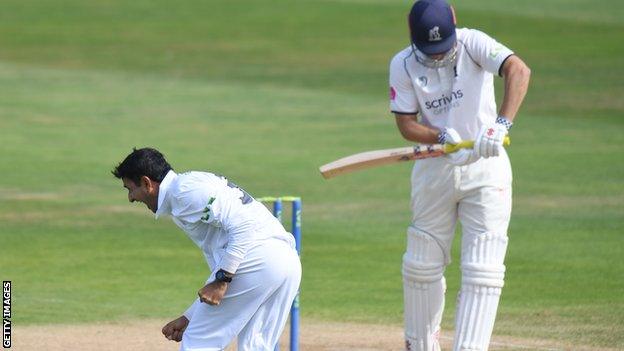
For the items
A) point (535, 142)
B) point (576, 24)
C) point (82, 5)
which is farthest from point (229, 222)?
point (82, 5)

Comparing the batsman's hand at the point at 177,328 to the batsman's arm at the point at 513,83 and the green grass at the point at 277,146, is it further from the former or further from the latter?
the green grass at the point at 277,146

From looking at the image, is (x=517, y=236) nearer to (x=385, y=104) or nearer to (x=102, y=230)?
(x=102, y=230)

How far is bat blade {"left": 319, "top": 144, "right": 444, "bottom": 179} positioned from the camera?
7.43m

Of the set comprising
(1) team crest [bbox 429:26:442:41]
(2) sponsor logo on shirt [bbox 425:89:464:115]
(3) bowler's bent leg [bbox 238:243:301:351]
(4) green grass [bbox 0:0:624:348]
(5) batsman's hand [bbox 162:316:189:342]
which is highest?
(1) team crest [bbox 429:26:442:41]

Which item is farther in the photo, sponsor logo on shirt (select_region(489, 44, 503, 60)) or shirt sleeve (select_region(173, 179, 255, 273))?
sponsor logo on shirt (select_region(489, 44, 503, 60))

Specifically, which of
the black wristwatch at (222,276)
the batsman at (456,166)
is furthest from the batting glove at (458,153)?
the black wristwatch at (222,276)

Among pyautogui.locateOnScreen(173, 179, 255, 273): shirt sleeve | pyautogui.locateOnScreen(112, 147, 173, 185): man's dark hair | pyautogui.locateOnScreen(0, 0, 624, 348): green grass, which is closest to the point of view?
pyautogui.locateOnScreen(173, 179, 255, 273): shirt sleeve

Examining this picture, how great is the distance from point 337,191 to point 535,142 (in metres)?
4.09

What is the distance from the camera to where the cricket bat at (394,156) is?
24.2ft

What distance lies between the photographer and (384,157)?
24.8 ft

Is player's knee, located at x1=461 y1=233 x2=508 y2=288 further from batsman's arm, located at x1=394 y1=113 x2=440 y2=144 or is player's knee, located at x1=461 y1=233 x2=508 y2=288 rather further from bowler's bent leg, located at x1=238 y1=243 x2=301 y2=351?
bowler's bent leg, located at x1=238 y1=243 x2=301 y2=351

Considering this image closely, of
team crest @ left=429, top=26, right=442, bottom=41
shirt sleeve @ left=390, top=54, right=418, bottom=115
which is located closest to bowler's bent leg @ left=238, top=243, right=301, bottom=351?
shirt sleeve @ left=390, top=54, right=418, bottom=115

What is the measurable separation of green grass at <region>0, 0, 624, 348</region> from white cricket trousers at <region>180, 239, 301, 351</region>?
10.8ft

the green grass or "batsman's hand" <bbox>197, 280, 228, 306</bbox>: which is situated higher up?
"batsman's hand" <bbox>197, 280, 228, 306</bbox>
